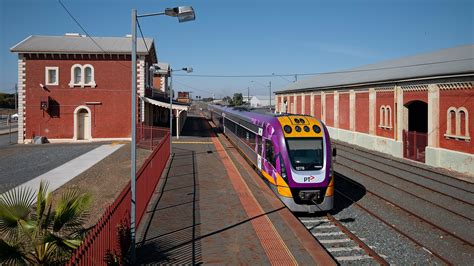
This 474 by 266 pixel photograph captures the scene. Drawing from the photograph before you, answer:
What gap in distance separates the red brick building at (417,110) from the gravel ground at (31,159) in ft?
67.9

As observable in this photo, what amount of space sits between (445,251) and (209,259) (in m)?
5.61

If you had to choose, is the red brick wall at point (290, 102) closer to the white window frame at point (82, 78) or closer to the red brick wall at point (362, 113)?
the red brick wall at point (362, 113)

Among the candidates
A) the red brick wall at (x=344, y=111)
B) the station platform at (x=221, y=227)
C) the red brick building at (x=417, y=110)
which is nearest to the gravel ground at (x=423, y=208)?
the station platform at (x=221, y=227)

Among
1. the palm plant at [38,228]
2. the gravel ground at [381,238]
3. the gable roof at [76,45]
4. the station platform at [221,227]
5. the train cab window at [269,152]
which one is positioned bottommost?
the gravel ground at [381,238]

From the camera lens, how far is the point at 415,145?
22.3 metres

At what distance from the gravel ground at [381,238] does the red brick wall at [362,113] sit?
18394mm

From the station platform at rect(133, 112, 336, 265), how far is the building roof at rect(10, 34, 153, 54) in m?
18.0

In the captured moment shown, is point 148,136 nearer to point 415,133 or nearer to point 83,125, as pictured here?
point 83,125

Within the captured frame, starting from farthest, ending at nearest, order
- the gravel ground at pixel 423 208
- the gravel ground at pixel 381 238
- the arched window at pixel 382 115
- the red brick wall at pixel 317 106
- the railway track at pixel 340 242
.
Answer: the red brick wall at pixel 317 106, the arched window at pixel 382 115, the gravel ground at pixel 423 208, the gravel ground at pixel 381 238, the railway track at pixel 340 242

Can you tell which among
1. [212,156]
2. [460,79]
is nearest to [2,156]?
[212,156]

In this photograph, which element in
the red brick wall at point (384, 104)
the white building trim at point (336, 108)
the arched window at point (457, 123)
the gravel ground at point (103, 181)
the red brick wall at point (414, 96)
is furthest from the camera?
the white building trim at point (336, 108)

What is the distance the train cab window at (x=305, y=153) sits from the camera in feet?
36.8

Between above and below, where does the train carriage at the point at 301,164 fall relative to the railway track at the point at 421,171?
above

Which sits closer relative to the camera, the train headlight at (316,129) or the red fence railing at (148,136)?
the train headlight at (316,129)
